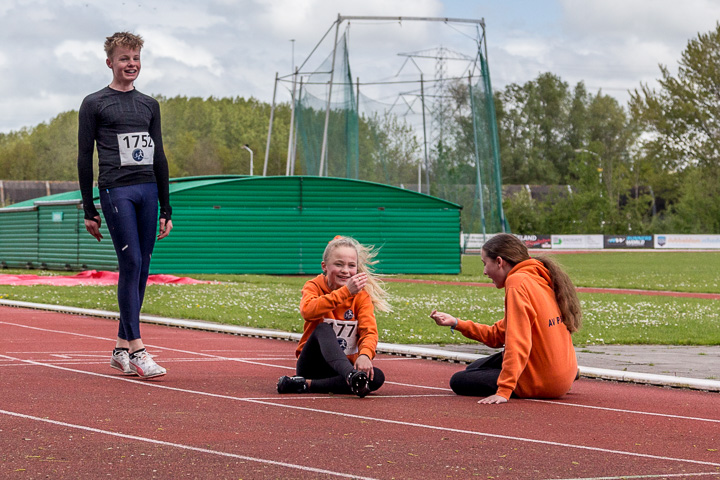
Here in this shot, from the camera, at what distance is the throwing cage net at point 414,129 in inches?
1341

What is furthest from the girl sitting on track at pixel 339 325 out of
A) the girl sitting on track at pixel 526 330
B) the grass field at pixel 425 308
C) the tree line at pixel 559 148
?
the tree line at pixel 559 148

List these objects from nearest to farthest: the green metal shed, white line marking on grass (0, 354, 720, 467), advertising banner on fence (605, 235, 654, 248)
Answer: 1. white line marking on grass (0, 354, 720, 467)
2. the green metal shed
3. advertising banner on fence (605, 235, 654, 248)

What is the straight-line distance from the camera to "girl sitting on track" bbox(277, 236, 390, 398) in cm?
672

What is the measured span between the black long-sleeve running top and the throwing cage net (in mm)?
25546

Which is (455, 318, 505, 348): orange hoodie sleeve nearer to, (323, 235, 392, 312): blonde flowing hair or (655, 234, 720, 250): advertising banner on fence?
(323, 235, 392, 312): blonde flowing hair

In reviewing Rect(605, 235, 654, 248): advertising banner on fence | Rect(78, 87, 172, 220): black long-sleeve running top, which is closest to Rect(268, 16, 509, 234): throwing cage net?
Rect(78, 87, 172, 220): black long-sleeve running top

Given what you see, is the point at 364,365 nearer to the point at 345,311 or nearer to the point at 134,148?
the point at 345,311

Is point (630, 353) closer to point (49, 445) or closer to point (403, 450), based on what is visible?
point (403, 450)

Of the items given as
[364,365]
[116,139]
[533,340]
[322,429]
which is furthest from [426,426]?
[116,139]

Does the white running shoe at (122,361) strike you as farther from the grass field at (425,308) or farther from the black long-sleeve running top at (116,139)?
the grass field at (425,308)

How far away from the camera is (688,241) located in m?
69.8

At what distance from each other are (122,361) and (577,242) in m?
64.1

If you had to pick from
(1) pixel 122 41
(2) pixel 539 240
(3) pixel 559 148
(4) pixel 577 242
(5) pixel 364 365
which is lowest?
(5) pixel 364 365

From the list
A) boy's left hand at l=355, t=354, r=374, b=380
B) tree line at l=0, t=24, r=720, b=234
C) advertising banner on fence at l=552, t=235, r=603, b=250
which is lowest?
boy's left hand at l=355, t=354, r=374, b=380
